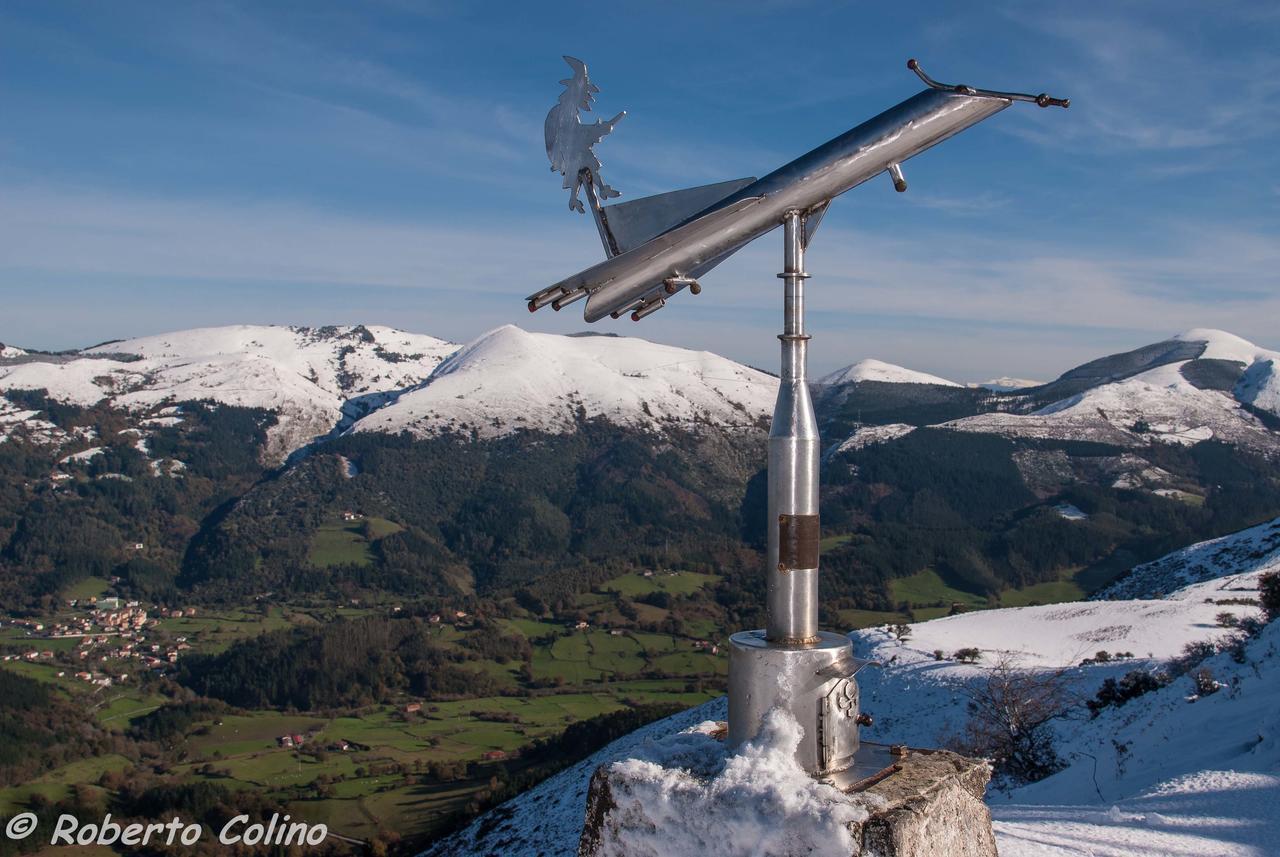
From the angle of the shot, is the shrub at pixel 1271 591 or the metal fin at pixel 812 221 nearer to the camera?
the metal fin at pixel 812 221

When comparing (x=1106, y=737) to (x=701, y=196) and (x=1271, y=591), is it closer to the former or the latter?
(x=1271, y=591)

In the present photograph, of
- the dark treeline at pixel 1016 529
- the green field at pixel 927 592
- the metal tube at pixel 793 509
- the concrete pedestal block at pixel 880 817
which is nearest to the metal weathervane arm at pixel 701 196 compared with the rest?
the metal tube at pixel 793 509

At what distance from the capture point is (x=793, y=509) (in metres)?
8.48

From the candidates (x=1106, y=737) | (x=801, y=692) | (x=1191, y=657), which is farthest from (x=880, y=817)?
(x=1191, y=657)

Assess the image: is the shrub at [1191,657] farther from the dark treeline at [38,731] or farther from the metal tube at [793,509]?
the dark treeline at [38,731]

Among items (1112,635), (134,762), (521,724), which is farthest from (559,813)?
(134,762)

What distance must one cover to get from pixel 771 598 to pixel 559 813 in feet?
102

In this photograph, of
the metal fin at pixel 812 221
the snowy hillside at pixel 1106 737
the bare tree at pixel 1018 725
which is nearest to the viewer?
the metal fin at pixel 812 221

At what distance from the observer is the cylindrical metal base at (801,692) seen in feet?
26.8

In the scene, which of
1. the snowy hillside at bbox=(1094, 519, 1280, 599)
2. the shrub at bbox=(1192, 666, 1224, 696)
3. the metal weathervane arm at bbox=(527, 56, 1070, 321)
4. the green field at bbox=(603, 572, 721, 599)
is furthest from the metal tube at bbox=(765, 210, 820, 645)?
the green field at bbox=(603, 572, 721, 599)

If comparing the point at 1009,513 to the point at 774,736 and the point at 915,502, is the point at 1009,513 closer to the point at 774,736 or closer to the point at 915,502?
the point at 915,502

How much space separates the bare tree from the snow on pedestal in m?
22.9

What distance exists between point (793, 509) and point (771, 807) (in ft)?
7.92

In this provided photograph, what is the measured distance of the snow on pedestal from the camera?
7.67 metres
